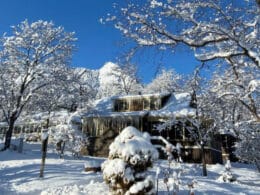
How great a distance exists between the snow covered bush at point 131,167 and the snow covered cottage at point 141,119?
1876 cm

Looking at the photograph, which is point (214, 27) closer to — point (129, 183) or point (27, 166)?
point (129, 183)

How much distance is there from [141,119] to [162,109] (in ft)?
7.82

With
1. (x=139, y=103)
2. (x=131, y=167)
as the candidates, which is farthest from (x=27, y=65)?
(x=131, y=167)

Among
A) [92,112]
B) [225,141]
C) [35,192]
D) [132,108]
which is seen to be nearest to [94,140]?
[92,112]

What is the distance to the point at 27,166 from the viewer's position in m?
19.0

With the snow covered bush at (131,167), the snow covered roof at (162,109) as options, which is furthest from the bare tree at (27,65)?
the snow covered bush at (131,167)

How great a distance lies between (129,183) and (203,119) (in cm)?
1670

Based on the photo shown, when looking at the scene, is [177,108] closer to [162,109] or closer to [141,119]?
[162,109]

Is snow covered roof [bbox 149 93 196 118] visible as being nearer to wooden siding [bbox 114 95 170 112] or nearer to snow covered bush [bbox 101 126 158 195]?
wooden siding [bbox 114 95 170 112]

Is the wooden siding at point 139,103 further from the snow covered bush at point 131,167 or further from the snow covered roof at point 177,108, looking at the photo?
the snow covered bush at point 131,167

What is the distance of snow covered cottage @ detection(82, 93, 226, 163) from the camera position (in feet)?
101

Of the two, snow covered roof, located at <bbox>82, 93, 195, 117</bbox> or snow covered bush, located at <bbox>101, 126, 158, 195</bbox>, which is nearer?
snow covered bush, located at <bbox>101, 126, 158, 195</bbox>

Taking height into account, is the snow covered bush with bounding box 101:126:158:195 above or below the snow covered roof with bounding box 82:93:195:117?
below

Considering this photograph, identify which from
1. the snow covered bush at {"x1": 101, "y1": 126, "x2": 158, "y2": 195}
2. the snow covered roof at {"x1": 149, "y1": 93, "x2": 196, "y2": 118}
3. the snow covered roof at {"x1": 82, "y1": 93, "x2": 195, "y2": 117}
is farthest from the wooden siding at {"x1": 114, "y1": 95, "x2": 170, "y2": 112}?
the snow covered bush at {"x1": 101, "y1": 126, "x2": 158, "y2": 195}
